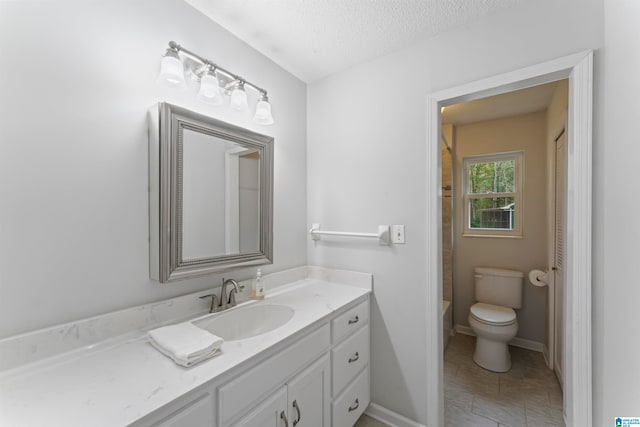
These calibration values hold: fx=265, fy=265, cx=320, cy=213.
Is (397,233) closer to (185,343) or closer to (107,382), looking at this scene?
(185,343)

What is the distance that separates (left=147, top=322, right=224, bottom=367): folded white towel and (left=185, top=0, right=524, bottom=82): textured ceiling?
1524 mm

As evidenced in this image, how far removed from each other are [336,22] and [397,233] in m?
1.25

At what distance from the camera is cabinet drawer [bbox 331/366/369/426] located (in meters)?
1.41

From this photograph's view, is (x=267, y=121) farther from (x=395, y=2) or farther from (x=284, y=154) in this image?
(x=395, y=2)

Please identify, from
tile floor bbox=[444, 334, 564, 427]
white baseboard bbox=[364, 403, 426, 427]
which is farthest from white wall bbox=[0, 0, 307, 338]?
tile floor bbox=[444, 334, 564, 427]

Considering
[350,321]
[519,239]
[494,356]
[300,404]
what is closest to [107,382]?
[300,404]

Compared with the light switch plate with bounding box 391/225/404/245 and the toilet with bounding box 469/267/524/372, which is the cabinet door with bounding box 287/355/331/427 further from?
the toilet with bounding box 469/267/524/372

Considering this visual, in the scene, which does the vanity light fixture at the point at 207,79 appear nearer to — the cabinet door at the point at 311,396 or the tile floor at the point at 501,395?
the cabinet door at the point at 311,396

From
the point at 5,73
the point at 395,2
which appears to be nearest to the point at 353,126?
the point at 395,2

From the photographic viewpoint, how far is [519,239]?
2.70 meters

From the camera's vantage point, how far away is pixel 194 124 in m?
1.26

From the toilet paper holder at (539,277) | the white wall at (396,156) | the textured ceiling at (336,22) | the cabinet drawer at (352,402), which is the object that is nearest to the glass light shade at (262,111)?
the textured ceiling at (336,22)

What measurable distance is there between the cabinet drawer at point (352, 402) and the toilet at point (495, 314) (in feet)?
4.10

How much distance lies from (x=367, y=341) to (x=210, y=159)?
1446mm
